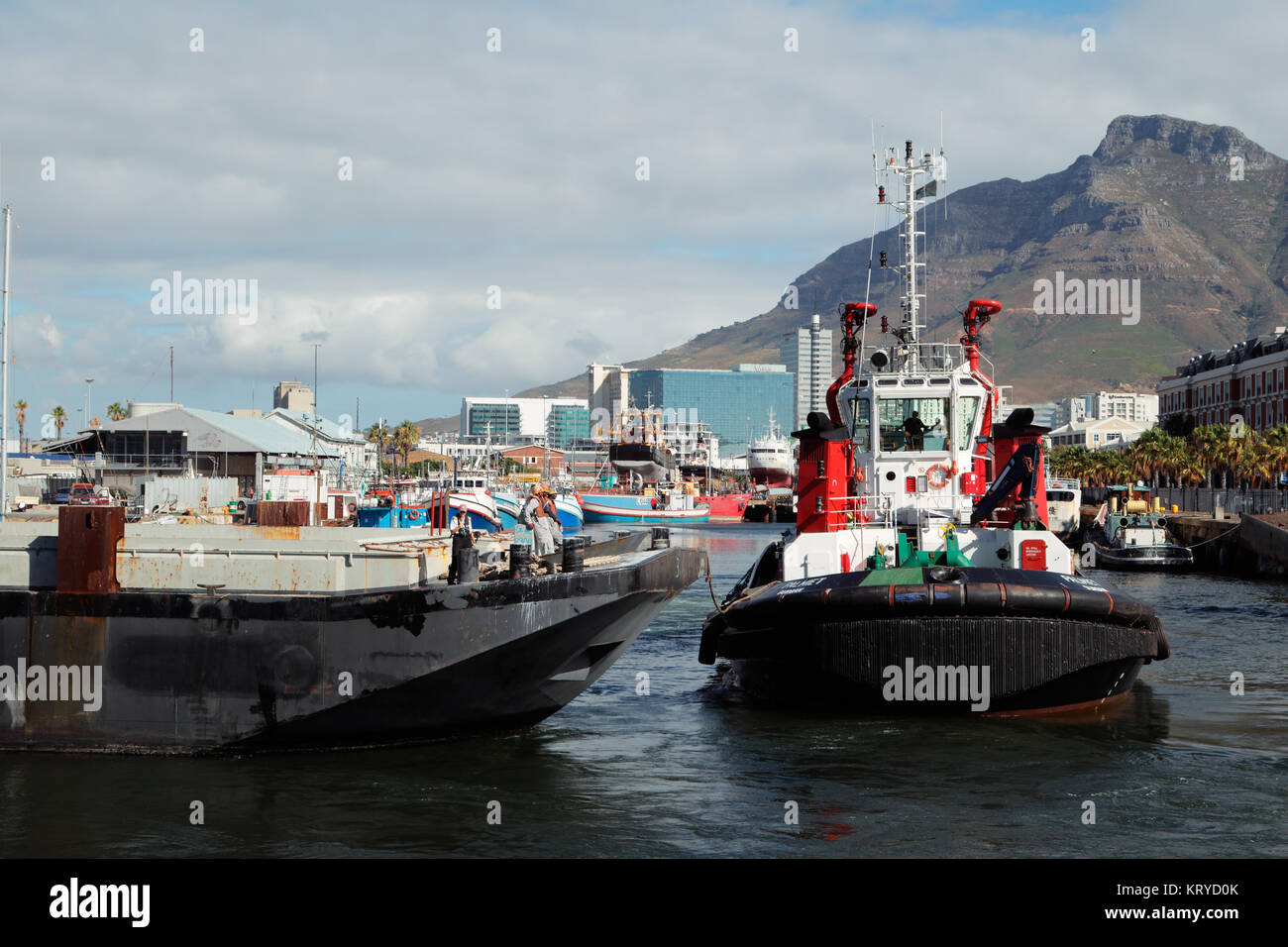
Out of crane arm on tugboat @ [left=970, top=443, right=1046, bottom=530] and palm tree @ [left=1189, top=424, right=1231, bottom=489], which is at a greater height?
palm tree @ [left=1189, top=424, right=1231, bottom=489]

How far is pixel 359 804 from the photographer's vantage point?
11.0 m

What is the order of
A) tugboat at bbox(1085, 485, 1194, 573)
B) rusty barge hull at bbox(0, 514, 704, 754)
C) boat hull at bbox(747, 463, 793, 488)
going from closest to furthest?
rusty barge hull at bbox(0, 514, 704, 754) → tugboat at bbox(1085, 485, 1194, 573) → boat hull at bbox(747, 463, 793, 488)

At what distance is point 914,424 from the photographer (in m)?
19.4

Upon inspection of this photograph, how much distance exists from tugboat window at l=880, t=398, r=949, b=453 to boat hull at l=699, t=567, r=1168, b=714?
14.9ft

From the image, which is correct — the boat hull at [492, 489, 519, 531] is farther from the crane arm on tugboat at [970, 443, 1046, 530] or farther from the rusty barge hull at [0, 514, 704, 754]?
the rusty barge hull at [0, 514, 704, 754]

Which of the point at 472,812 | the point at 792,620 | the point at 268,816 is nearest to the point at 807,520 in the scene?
the point at 792,620

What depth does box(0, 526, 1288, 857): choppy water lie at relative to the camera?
10.3 meters

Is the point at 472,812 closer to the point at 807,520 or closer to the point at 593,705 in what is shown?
the point at 593,705

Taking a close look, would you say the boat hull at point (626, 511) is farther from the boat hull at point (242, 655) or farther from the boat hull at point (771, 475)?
the boat hull at point (242, 655)

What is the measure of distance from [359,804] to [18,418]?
10690 centimetres

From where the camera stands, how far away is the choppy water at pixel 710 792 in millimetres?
10320

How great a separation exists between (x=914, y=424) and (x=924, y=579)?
531 cm

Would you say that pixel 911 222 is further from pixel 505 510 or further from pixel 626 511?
pixel 626 511

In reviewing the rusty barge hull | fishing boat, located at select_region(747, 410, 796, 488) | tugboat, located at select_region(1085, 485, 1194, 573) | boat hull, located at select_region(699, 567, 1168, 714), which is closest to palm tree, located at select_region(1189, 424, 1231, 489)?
tugboat, located at select_region(1085, 485, 1194, 573)
